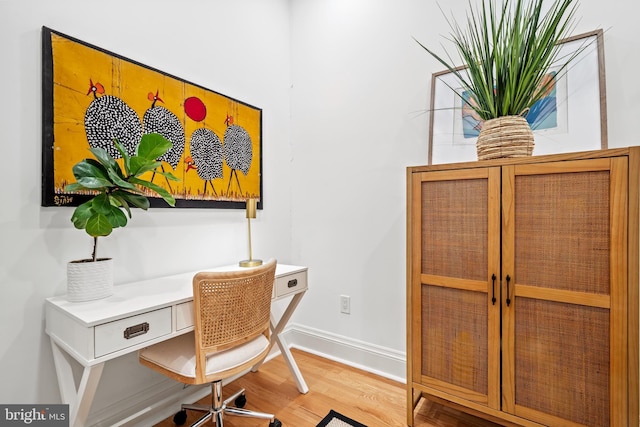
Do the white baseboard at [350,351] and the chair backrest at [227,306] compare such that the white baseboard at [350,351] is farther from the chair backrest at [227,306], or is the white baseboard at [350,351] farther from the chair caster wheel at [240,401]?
the chair backrest at [227,306]

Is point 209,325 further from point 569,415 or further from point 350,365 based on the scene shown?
point 569,415

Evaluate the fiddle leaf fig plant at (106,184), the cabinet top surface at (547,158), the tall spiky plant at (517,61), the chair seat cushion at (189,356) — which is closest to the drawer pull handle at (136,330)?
the chair seat cushion at (189,356)

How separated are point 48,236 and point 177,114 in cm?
87

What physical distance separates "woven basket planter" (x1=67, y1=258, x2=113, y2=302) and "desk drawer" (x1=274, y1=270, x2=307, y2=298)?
823mm

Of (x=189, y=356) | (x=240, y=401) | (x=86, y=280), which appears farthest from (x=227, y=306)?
(x=240, y=401)

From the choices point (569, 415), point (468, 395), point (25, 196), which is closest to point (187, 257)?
point (25, 196)

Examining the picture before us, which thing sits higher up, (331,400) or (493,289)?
(493,289)

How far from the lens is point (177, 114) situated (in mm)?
1755

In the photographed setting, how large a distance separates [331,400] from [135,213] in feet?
5.01

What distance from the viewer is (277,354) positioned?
2377 mm

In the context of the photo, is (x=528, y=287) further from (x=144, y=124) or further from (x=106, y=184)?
(x=144, y=124)

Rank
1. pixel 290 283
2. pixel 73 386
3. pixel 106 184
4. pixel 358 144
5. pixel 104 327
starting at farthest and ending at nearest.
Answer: pixel 358 144
pixel 290 283
pixel 73 386
pixel 106 184
pixel 104 327

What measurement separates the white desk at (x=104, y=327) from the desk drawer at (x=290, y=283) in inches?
20.4

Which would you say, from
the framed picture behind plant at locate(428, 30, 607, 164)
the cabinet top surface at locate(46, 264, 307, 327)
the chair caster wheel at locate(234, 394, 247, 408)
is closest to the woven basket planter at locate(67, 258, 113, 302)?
the cabinet top surface at locate(46, 264, 307, 327)
